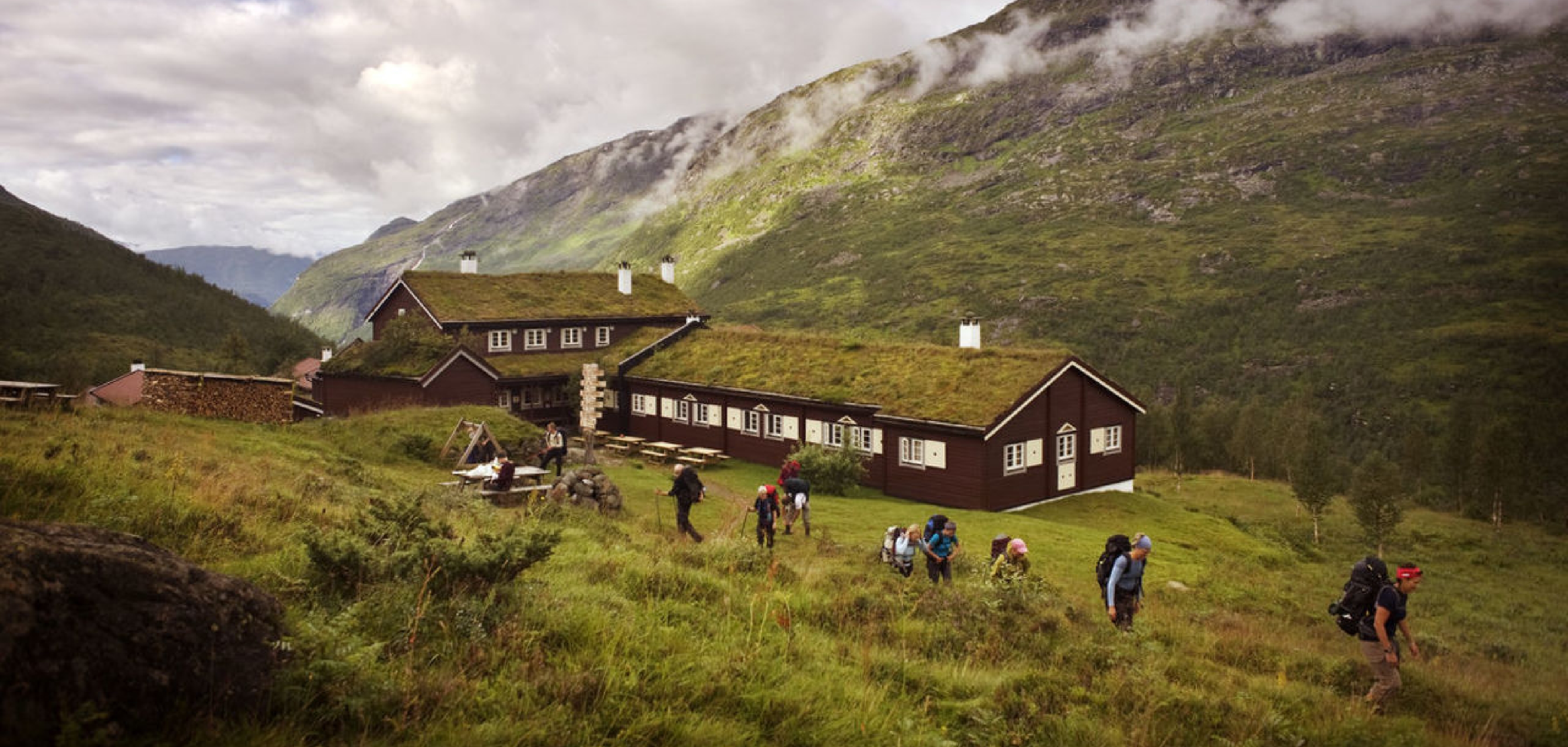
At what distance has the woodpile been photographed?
79.6 ft

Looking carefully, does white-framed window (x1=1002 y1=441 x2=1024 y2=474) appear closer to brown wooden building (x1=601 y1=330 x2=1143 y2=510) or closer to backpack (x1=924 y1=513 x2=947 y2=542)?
brown wooden building (x1=601 y1=330 x2=1143 y2=510)

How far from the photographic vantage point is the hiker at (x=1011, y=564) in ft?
44.5

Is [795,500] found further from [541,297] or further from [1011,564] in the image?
[541,297]

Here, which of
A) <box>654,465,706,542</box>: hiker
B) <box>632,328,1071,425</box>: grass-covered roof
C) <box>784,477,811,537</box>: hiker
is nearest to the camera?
<box>654,465,706,542</box>: hiker

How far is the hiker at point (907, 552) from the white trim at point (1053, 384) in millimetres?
18235

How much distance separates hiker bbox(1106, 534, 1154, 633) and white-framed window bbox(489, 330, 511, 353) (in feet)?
147

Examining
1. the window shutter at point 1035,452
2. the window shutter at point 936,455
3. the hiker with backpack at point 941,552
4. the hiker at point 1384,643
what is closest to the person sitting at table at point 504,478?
Answer: the hiker with backpack at point 941,552

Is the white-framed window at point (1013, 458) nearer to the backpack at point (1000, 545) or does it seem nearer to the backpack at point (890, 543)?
the backpack at point (890, 543)

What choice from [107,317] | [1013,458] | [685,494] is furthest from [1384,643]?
[107,317]

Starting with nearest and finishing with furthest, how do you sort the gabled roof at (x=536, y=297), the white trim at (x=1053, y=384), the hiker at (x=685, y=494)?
the hiker at (x=685, y=494)
the white trim at (x=1053, y=384)
the gabled roof at (x=536, y=297)

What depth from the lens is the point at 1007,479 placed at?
34.8 metres

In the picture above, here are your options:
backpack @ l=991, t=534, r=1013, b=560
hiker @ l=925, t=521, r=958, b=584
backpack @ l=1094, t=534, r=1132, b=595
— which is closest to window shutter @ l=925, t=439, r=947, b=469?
backpack @ l=991, t=534, r=1013, b=560

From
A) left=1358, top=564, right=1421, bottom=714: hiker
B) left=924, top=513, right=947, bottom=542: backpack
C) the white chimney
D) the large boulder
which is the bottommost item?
left=1358, top=564, right=1421, bottom=714: hiker

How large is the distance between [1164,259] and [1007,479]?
17157cm
